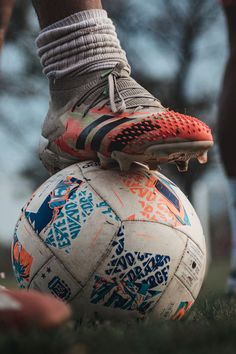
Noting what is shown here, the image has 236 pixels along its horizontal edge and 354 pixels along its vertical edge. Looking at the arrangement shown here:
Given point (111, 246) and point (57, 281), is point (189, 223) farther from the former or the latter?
point (57, 281)

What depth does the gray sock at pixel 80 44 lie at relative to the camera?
107 inches

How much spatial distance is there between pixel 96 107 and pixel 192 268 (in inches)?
27.4

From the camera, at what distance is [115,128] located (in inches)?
97.6

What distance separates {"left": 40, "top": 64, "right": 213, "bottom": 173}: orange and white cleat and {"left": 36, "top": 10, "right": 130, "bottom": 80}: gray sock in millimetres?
50

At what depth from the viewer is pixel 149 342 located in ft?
6.05

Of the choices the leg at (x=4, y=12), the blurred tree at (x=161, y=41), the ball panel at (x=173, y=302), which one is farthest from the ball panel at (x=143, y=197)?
the blurred tree at (x=161, y=41)

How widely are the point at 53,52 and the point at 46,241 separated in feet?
2.60

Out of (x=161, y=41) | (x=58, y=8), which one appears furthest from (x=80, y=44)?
(x=161, y=41)

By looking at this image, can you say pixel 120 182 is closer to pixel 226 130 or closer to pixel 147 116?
pixel 147 116

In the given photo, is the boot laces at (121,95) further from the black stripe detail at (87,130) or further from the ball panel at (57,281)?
the ball panel at (57,281)

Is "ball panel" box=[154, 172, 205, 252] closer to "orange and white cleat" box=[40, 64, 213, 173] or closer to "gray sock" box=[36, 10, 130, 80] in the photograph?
"orange and white cleat" box=[40, 64, 213, 173]

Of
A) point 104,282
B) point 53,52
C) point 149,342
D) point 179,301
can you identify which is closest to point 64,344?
point 149,342

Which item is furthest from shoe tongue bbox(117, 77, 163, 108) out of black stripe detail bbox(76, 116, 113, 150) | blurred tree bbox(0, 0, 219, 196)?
blurred tree bbox(0, 0, 219, 196)

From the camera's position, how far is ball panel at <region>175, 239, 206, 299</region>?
8.13 ft
